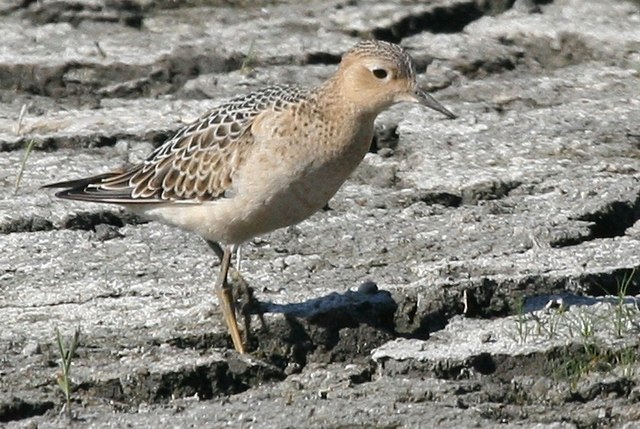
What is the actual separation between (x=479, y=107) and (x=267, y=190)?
2555 mm

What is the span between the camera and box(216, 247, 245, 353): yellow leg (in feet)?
19.0

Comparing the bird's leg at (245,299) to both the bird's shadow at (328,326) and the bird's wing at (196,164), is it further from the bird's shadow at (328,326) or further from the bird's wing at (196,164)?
the bird's wing at (196,164)

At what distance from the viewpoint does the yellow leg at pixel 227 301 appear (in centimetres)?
579

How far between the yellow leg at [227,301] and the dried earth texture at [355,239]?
0.34 ft

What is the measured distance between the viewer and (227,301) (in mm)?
5902

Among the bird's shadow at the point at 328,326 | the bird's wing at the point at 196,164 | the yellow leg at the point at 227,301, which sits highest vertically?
the bird's wing at the point at 196,164

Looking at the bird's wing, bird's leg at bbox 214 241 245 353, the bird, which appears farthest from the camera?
the bird's wing

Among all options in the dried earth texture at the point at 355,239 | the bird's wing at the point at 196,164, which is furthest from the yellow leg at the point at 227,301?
the bird's wing at the point at 196,164

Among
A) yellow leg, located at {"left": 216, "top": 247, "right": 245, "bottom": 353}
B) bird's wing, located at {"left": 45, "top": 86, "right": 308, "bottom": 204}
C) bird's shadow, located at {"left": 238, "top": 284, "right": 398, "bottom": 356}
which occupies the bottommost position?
bird's shadow, located at {"left": 238, "top": 284, "right": 398, "bottom": 356}

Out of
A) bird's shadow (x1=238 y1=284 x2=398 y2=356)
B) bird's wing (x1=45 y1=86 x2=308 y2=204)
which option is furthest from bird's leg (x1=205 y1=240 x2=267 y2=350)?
bird's wing (x1=45 y1=86 x2=308 y2=204)

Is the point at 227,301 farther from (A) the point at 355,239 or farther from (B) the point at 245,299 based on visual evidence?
(A) the point at 355,239

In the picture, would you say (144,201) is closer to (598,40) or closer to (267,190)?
(267,190)

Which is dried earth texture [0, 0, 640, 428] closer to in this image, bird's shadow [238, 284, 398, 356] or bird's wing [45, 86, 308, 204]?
bird's shadow [238, 284, 398, 356]

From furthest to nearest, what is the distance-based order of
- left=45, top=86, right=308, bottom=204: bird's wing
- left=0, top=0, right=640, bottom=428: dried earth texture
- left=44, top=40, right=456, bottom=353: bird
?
left=45, top=86, right=308, bottom=204: bird's wing
left=44, top=40, right=456, bottom=353: bird
left=0, top=0, right=640, bottom=428: dried earth texture
